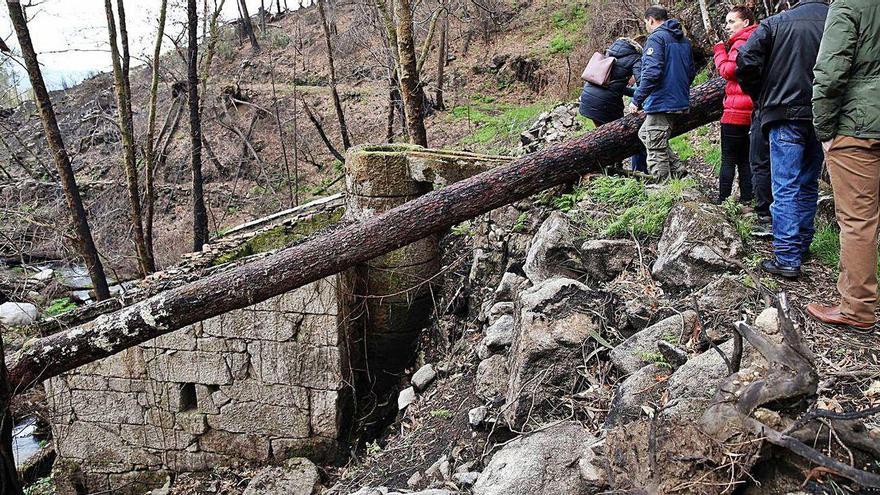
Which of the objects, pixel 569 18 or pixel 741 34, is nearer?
pixel 741 34

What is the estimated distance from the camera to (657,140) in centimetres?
496

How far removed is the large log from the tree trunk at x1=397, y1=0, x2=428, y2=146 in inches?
145

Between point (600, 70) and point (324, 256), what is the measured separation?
3341mm

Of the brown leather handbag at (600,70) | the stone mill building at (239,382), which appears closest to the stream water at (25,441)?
the stone mill building at (239,382)

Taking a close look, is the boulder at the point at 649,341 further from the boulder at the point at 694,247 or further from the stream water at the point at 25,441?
the stream water at the point at 25,441

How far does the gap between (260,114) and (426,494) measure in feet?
59.9

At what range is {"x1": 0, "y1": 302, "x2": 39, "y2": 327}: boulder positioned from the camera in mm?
10664

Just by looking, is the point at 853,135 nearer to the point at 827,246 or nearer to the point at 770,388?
the point at 827,246

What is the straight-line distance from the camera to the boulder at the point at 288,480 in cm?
559

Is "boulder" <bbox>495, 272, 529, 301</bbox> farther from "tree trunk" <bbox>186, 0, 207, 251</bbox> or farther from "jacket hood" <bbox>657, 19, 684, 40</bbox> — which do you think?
"tree trunk" <bbox>186, 0, 207, 251</bbox>

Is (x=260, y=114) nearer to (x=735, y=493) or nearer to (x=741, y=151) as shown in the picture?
(x=741, y=151)

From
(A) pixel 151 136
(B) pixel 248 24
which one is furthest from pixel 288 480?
(B) pixel 248 24

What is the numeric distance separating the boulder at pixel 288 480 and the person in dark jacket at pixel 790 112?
14.9 feet

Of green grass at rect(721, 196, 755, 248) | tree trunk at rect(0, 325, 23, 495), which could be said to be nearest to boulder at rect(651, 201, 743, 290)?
green grass at rect(721, 196, 755, 248)
